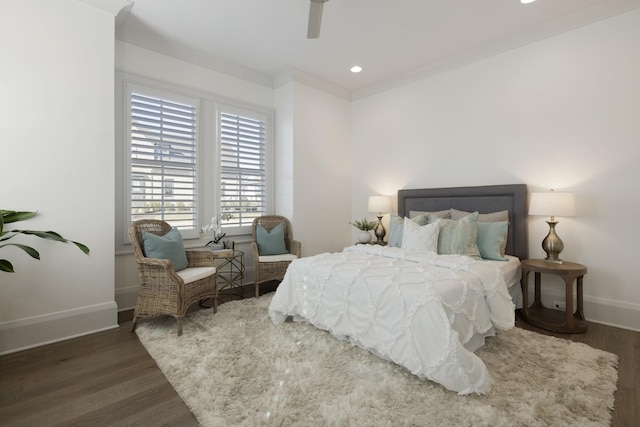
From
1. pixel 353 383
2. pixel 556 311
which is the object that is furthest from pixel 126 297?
pixel 556 311

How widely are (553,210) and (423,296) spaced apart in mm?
1895

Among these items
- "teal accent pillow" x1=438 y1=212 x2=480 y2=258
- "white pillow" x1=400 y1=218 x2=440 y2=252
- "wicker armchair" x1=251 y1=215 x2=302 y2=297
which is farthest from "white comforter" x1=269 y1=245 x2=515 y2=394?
"wicker armchair" x1=251 y1=215 x2=302 y2=297

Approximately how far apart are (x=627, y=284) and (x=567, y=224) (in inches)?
28.2

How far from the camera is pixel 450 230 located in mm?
3242

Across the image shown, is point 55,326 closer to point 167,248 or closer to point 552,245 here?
point 167,248

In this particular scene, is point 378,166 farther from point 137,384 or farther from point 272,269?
point 137,384

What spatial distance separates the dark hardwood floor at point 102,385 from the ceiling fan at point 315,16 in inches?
117

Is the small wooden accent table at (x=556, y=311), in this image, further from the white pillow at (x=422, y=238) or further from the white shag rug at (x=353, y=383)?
the white pillow at (x=422, y=238)

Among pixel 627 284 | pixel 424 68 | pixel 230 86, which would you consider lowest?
pixel 627 284

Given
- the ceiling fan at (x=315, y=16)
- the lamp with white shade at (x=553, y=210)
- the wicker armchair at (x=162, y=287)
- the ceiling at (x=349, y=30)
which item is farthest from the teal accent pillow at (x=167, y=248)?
the lamp with white shade at (x=553, y=210)

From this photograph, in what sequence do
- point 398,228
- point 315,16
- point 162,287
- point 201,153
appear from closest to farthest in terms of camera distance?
point 315,16
point 162,287
point 398,228
point 201,153

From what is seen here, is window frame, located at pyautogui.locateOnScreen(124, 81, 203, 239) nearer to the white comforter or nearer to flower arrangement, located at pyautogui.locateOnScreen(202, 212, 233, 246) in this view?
flower arrangement, located at pyautogui.locateOnScreen(202, 212, 233, 246)

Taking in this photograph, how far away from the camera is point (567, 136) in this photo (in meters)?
3.20

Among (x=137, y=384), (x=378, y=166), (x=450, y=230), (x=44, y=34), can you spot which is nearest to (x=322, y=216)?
(x=378, y=166)
